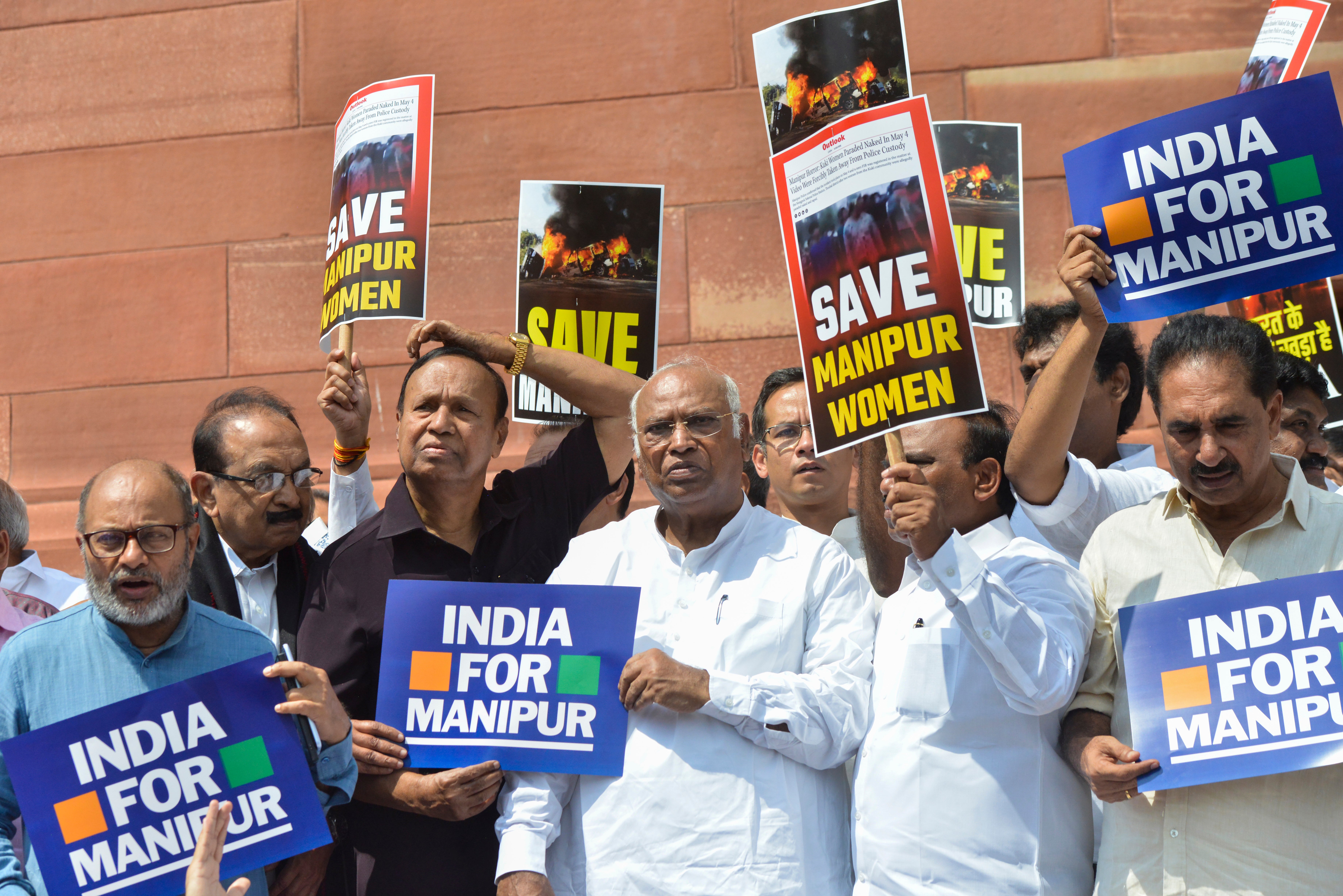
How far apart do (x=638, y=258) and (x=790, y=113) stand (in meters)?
1.10

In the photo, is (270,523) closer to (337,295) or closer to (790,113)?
(337,295)

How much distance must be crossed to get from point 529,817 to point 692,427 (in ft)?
3.39

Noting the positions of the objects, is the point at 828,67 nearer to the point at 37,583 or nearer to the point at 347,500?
the point at 347,500

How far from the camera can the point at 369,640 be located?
11.0ft

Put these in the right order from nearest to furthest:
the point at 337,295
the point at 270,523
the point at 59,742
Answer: the point at 59,742 < the point at 270,523 < the point at 337,295

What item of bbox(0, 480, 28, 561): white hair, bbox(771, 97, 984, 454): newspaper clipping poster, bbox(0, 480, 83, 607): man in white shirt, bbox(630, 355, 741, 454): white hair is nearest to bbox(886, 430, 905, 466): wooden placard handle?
bbox(771, 97, 984, 454): newspaper clipping poster

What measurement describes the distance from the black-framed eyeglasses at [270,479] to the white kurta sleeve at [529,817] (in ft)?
3.86

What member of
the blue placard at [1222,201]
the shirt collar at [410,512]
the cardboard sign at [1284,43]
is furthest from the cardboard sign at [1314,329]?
the shirt collar at [410,512]

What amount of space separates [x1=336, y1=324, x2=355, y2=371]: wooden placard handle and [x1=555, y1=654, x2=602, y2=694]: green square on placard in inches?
52.5

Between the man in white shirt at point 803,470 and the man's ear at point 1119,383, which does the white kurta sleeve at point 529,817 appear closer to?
the man in white shirt at point 803,470


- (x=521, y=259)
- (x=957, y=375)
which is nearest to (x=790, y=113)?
(x=957, y=375)

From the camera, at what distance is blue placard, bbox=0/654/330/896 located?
277 centimetres

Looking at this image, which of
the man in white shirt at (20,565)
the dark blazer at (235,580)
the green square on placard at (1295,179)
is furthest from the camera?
the man in white shirt at (20,565)

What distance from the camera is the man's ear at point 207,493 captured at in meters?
3.81
